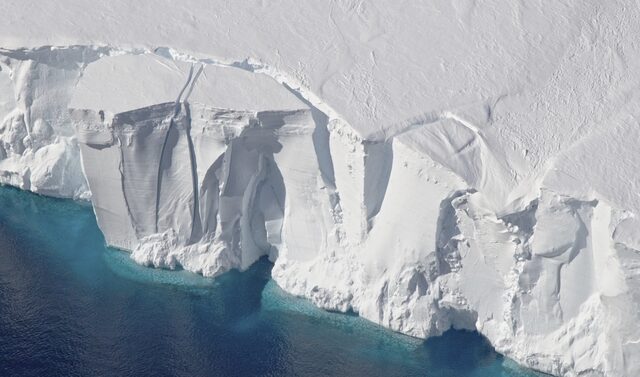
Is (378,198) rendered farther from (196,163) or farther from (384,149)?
(196,163)

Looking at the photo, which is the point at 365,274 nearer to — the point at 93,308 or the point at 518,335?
the point at 518,335

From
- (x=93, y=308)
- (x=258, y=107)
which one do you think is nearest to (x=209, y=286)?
(x=93, y=308)

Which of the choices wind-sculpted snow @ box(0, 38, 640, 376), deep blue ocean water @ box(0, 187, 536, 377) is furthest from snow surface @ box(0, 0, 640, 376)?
deep blue ocean water @ box(0, 187, 536, 377)

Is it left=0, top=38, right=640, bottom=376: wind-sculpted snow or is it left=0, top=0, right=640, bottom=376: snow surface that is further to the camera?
left=0, top=0, right=640, bottom=376: snow surface

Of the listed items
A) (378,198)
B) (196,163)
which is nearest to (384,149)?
(378,198)

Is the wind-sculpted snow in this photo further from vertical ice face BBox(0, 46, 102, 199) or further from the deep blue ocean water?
the deep blue ocean water

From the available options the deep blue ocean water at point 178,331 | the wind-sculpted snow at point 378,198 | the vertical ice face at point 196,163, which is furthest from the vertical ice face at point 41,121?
the deep blue ocean water at point 178,331

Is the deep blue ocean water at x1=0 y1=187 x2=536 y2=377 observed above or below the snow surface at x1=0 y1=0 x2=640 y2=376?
below

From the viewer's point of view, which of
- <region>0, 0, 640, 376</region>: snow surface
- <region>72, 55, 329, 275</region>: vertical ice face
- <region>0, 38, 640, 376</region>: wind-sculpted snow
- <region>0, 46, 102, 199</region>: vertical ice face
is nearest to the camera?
<region>0, 38, 640, 376</region>: wind-sculpted snow
